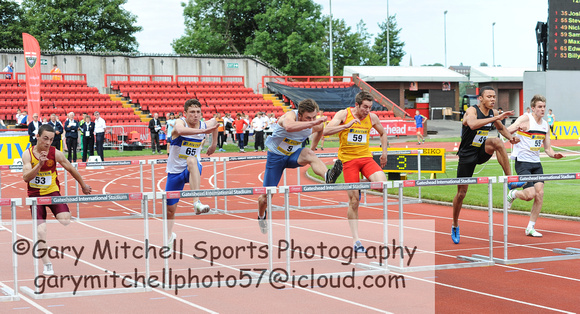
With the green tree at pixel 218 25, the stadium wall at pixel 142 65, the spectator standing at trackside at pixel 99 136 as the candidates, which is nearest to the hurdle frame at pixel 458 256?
the spectator standing at trackside at pixel 99 136

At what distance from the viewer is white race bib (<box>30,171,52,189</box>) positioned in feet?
27.4

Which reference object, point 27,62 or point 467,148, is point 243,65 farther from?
point 467,148

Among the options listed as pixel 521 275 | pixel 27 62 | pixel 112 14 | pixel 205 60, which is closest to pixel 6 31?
pixel 112 14

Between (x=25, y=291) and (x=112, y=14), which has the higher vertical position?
(x=112, y=14)

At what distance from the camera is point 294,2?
6588 centimetres

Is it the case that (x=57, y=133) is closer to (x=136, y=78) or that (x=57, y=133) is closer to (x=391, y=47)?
(x=136, y=78)

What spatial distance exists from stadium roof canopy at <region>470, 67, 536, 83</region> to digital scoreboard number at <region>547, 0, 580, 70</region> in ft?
81.8

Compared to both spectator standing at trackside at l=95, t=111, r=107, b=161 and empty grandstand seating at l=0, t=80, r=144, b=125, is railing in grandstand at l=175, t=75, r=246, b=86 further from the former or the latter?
spectator standing at trackside at l=95, t=111, r=107, b=161

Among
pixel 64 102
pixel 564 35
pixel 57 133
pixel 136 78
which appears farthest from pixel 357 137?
pixel 136 78

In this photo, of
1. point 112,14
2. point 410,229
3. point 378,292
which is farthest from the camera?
point 112,14

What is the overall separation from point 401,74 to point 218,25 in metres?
22.3

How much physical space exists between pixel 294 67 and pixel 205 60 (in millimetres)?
21177

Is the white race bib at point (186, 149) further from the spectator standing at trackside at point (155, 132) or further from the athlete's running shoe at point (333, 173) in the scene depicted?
the spectator standing at trackside at point (155, 132)

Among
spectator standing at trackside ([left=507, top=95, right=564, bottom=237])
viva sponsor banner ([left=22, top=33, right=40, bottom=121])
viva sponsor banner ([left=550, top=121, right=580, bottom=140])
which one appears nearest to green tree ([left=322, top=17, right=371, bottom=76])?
viva sponsor banner ([left=550, top=121, right=580, bottom=140])
